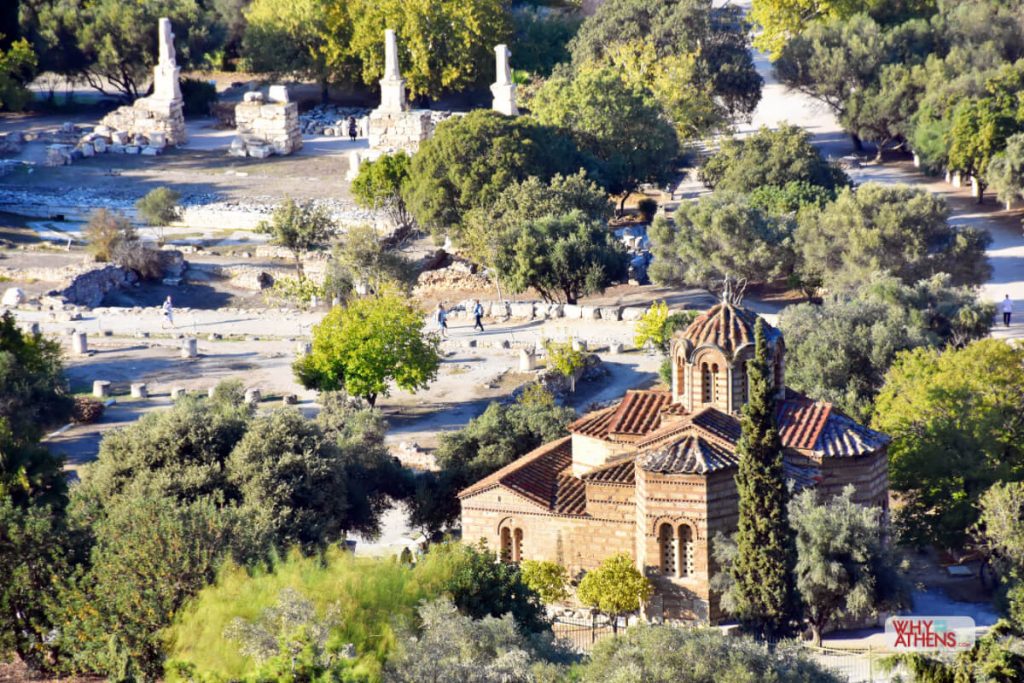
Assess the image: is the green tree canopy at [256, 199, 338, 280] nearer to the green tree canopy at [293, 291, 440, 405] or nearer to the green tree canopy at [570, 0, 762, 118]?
the green tree canopy at [293, 291, 440, 405]

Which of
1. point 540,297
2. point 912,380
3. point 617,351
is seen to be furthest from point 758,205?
point 912,380

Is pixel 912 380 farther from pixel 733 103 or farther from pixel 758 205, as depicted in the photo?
pixel 733 103

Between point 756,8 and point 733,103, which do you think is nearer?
point 733,103

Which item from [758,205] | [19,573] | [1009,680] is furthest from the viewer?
[758,205]

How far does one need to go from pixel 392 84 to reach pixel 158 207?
16.3 m

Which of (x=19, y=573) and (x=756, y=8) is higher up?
(x=756, y=8)

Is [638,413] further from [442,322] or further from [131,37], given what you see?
[131,37]

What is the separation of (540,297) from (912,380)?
22301 millimetres

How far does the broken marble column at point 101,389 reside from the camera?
63869 millimetres

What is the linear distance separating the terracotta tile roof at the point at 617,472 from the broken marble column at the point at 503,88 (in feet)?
164

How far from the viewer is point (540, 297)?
75.5 metres

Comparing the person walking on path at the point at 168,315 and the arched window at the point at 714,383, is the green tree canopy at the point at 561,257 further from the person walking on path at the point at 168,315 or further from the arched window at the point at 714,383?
the arched window at the point at 714,383

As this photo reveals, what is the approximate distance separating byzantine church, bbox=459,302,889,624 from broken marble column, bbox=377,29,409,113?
4907cm

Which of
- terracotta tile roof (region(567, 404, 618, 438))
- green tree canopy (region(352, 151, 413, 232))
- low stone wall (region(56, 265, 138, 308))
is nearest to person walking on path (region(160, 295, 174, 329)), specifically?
low stone wall (region(56, 265, 138, 308))
